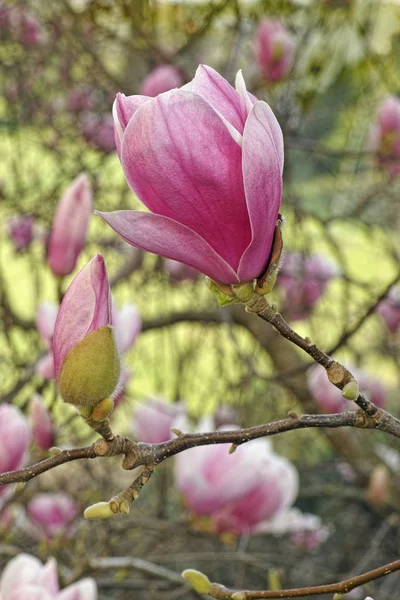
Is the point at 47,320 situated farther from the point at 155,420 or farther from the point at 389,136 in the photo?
the point at 389,136

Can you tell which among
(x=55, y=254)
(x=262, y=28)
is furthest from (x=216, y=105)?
(x=262, y=28)

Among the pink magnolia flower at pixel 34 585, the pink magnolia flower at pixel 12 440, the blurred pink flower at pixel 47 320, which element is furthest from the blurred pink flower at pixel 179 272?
the pink magnolia flower at pixel 34 585

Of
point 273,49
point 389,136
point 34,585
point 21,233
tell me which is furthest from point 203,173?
point 21,233

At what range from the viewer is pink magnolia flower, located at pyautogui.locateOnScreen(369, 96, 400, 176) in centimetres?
135

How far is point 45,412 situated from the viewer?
2.02 feet

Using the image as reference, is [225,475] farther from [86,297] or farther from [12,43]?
[12,43]

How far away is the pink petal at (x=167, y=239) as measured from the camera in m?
0.33

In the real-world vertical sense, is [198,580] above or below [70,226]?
below

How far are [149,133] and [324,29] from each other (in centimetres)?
111

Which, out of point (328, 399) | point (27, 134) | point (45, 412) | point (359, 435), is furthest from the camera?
point (27, 134)

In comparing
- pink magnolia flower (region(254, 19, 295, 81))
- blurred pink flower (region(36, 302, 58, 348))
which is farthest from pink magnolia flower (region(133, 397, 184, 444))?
pink magnolia flower (region(254, 19, 295, 81))

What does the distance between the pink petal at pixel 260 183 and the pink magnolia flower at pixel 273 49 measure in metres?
0.97

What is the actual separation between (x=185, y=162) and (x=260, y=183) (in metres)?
0.03

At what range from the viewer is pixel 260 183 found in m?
0.33
